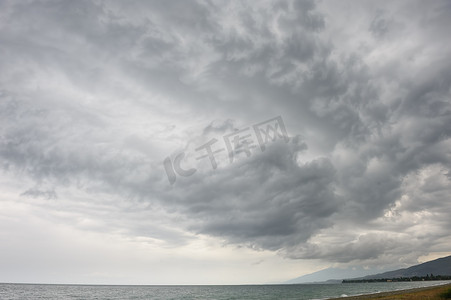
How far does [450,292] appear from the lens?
5434 cm

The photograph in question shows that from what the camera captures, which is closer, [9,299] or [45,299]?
[9,299]

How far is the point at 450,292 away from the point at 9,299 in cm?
15166

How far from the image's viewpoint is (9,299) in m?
120

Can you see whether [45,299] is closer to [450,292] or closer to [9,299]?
[9,299]

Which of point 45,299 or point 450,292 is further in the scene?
point 45,299

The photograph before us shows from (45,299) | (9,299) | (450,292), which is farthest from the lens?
(45,299)

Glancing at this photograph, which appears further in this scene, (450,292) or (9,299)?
(9,299)

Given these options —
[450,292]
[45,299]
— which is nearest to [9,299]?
[45,299]

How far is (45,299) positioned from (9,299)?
16849 mm

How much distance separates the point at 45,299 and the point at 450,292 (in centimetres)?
15475

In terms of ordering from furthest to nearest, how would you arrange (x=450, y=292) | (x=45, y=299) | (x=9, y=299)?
(x=45, y=299), (x=9, y=299), (x=450, y=292)
